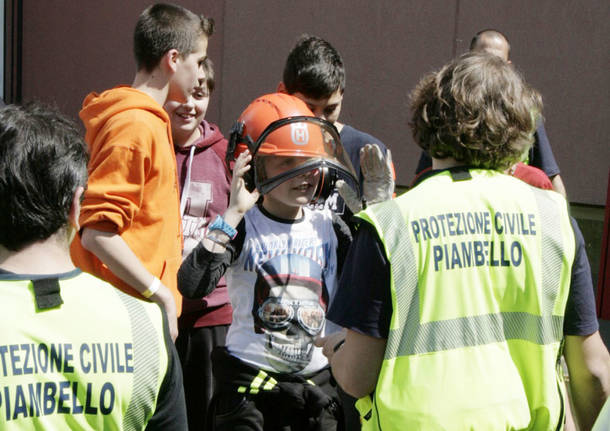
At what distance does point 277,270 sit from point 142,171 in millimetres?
616

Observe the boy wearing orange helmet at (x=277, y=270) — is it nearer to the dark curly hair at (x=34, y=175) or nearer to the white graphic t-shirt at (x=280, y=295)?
the white graphic t-shirt at (x=280, y=295)

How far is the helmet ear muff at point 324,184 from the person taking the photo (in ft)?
10.1

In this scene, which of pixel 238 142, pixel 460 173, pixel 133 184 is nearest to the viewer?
pixel 460 173

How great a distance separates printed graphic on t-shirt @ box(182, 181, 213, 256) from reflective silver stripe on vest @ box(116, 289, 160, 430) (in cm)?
197

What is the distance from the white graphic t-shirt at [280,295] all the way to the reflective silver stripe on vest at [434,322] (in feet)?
2.89

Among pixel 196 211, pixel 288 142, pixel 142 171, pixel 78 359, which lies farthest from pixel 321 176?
→ pixel 78 359

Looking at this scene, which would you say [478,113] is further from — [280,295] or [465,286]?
[280,295]

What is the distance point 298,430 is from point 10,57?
30.8ft

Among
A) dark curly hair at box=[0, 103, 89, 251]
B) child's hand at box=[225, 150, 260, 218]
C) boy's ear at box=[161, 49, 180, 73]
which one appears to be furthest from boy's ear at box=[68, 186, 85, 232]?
boy's ear at box=[161, 49, 180, 73]

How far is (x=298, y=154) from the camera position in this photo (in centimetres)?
303

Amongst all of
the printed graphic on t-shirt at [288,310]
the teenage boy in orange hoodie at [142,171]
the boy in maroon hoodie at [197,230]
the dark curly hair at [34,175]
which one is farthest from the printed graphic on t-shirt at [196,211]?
the dark curly hair at [34,175]

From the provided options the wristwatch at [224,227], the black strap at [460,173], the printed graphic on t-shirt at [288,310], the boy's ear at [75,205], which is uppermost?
the black strap at [460,173]

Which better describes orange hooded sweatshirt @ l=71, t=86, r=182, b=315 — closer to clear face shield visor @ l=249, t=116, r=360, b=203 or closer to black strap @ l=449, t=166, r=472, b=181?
clear face shield visor @ l=249, t=116, r=360, b=203

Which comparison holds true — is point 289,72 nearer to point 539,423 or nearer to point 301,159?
point 301,159
